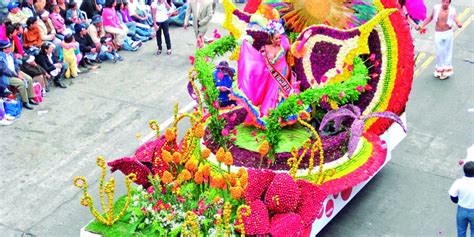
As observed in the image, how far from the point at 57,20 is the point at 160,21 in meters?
1.81

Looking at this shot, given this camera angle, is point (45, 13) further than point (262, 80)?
Yes

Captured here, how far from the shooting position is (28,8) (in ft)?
41.7

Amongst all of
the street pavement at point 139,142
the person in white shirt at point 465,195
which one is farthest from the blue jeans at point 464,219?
the street pavement at point 139,142

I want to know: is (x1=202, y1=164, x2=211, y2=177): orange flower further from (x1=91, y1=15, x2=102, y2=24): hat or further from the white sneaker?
(x1=91, y1=15, x2=102, y2=24): hat

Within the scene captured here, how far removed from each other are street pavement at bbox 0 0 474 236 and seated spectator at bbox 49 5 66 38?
0.93 meters

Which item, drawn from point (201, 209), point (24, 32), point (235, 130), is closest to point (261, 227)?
point (201, 209)

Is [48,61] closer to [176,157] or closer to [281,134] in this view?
[281,134]

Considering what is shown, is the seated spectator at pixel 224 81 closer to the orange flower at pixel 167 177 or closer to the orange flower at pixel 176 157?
the orange flower at pixel 176 157

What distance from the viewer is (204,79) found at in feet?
27.3

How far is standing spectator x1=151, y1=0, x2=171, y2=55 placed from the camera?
13523mm

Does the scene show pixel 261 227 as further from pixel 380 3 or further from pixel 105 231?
pixel 380 3

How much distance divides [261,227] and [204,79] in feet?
7.01

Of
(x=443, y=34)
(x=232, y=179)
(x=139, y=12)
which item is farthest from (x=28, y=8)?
(x=232, y=179)

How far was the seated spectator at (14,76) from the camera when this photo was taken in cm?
1109
